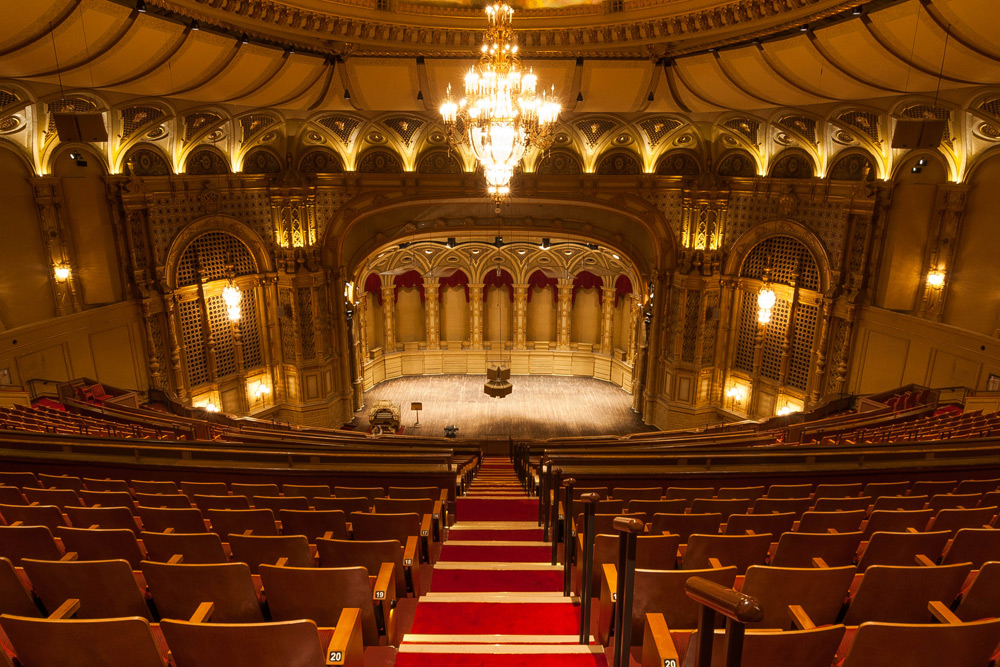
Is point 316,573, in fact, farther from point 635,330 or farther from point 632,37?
point 635,330

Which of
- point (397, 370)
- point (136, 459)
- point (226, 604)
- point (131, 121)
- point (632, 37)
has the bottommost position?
point (397, 370)

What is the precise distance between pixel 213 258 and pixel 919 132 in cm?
1550

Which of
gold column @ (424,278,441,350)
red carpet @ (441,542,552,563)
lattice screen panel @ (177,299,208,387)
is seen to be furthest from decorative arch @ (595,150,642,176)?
red carpet @ (441,542,552,563)

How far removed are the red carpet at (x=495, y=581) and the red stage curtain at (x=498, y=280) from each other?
1821 centimetres

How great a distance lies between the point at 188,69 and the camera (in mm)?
11023

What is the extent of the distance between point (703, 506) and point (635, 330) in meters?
16.7

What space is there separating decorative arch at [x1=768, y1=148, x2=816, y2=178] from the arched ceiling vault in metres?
3.18

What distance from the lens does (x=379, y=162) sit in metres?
17.1

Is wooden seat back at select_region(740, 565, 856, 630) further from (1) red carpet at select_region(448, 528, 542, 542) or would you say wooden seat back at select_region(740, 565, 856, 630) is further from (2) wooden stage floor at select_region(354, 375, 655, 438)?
(2) wooden stage floor at select_region(354, 375, 655, 438)

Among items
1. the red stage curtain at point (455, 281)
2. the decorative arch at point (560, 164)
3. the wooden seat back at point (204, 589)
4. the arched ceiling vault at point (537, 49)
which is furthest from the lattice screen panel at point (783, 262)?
the wooden seat back at point (204, 589)

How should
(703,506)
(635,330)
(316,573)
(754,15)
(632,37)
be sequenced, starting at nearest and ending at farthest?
(316,573)
(703,506)
(754,15)
(632,37)
(635,330)

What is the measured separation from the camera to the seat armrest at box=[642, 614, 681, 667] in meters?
2.31

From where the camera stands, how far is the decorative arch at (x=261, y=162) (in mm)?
16203

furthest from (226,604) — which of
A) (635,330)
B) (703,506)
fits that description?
(635,330)
